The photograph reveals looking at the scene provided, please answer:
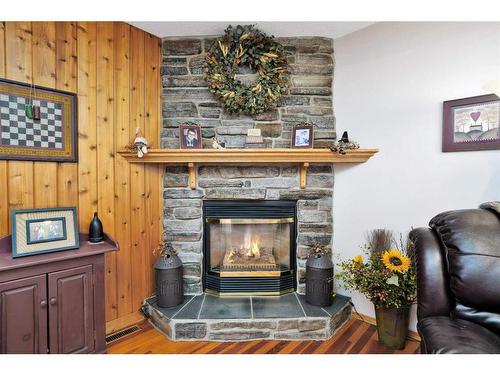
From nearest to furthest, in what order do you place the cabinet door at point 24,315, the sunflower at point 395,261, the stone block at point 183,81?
the cabinet door at point 24,315, the sunflower at point 395,261, the stone block at point 183,81

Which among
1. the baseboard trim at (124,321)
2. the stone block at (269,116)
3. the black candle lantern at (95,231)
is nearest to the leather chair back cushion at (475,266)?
the stone block at (269,116)

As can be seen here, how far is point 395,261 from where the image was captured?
170 cm

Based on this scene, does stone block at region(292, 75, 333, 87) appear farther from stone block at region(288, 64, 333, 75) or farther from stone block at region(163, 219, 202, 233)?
stone block at region(163, 219, 202, 233)

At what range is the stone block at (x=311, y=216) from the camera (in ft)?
7.33

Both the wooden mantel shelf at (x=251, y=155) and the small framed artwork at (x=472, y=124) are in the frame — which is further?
the wooden mantel shelf at (x=251, y=155)

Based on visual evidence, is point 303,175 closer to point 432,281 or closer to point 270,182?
point 270,182

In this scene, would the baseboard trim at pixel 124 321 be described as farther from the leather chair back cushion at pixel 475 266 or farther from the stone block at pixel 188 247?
the leather chair back cushion at pixel 475 266

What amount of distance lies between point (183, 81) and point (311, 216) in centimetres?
164

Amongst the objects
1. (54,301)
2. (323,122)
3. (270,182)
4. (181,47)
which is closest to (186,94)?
(181,47)

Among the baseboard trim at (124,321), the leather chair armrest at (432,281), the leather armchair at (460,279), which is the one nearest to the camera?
the leather armchair at (460,279)

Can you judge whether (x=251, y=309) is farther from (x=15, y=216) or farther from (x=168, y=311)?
(x=15, y=216)

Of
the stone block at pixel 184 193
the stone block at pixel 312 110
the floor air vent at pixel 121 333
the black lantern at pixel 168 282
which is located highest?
the stone block at pixel 312 110

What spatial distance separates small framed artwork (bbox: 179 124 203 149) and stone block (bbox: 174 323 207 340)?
1364mm

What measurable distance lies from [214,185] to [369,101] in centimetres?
149
